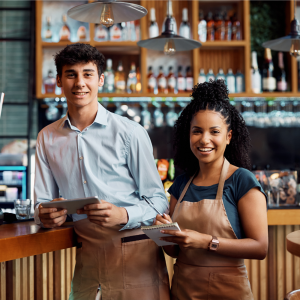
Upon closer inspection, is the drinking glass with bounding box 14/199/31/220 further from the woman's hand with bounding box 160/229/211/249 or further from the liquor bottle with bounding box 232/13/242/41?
the liquor bottle with bounding box 232/13/242/41

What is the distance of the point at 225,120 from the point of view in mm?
1579

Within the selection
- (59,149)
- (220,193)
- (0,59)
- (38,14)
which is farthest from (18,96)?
(220,193)

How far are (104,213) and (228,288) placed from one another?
21.0 inches

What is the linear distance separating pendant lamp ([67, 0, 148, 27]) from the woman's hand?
1048 millimetres

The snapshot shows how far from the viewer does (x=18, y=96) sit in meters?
3.96

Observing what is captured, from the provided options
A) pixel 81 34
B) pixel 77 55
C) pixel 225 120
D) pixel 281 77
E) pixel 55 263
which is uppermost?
pixel 81 34

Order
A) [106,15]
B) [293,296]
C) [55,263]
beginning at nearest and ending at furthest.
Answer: [293,296]
[106,15]
[55,263]

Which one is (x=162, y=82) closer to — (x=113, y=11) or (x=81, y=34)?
(x=81, y=34)

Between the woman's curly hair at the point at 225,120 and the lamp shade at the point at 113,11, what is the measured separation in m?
0.50

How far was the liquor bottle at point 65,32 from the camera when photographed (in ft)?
12.3

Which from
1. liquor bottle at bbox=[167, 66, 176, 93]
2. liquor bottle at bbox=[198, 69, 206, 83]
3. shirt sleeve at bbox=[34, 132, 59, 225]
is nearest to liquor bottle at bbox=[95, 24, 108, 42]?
liquor bottle at bbox=[167, 66, 176, 93]

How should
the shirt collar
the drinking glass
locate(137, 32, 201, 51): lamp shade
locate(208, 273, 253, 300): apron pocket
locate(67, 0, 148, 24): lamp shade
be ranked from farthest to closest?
locate(137, 32, 201, 51): lamp shade < the drinking glass < locate(67, 0, 148, 24): lamp shade < the shirt collar < locate(208, 273, 253, 300): apron pocket

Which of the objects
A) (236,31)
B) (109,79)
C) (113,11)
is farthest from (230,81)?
(113,11)

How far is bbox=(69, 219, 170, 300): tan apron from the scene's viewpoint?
1.58 meters
